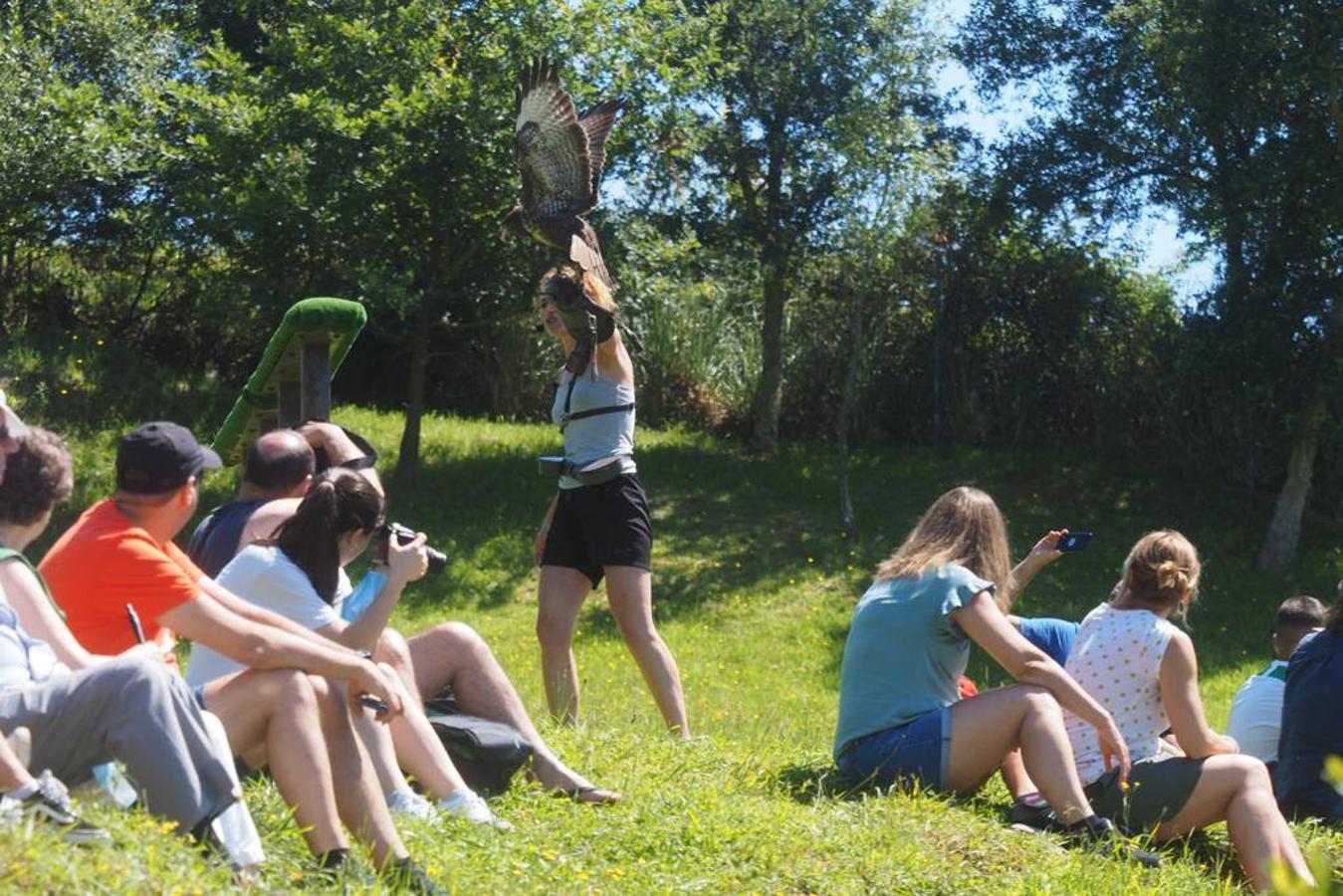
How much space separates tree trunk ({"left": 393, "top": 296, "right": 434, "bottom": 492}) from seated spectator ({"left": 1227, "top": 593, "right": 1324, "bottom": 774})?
944 centimetres

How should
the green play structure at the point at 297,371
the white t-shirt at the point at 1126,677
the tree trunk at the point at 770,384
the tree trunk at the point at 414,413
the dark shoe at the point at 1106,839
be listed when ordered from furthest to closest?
the tree trunk at the point at 770,384, the tree trunk at the point at 414,413, the green play structure at the point at 297,371, the white t-shirt at the point at 1126,677, the dark shoe at the point at 1106,839

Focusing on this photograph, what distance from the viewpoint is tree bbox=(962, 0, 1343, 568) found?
13.6m

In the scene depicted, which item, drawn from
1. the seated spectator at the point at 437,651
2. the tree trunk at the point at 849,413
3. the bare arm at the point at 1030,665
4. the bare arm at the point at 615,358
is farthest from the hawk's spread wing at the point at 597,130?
the tree trunk at the point at 849,413

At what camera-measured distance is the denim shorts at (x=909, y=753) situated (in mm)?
5625

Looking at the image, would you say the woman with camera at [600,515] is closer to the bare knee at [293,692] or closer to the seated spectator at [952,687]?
the seated spectator at [952,687]

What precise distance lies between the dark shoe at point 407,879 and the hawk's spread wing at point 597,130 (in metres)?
3.26

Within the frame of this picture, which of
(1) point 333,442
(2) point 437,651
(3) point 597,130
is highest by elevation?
(3) point 597,130

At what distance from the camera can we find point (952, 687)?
5.74 metres

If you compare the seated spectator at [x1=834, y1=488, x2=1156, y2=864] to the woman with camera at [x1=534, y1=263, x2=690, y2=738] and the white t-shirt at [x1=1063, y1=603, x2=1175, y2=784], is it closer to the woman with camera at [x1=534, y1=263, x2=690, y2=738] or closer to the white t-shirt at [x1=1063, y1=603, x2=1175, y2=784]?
the white t-shirt at [x1=1063, y1=603, x2=1175, y2=784]

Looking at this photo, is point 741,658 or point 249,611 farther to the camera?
point 741,658

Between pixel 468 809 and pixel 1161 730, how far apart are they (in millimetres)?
2474

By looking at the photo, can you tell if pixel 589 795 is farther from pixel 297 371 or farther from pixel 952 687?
pixel 297 371

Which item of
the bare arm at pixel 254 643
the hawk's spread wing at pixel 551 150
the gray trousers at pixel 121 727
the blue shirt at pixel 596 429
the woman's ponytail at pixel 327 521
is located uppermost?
the hawk's spread wing at pixel 551 150

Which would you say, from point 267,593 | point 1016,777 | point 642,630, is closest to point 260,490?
point 267,593
